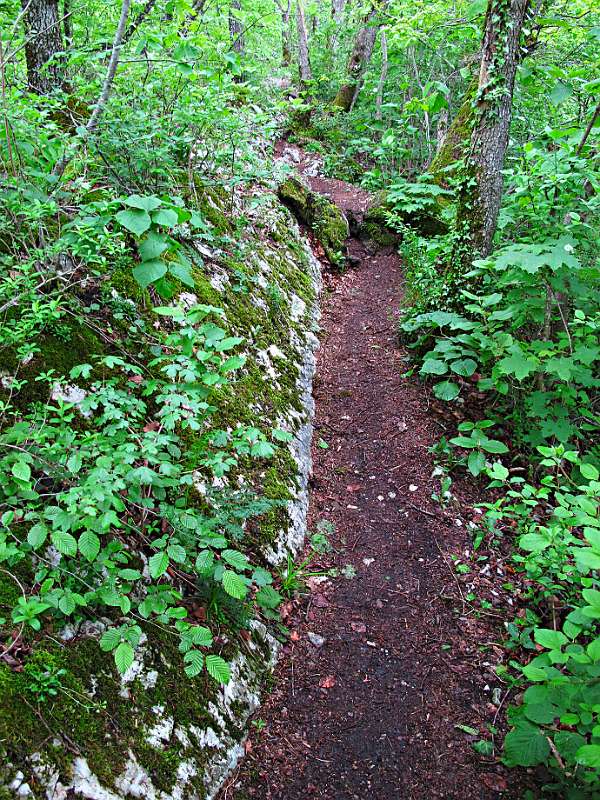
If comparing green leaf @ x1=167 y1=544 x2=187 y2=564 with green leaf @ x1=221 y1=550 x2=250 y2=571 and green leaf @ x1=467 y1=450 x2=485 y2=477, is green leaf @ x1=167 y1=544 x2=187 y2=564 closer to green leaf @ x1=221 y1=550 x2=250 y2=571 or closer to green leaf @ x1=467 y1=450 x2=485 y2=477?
green leaf @ x1=221 y1=550 x2=250 y2=571

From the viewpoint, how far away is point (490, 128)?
215 inches

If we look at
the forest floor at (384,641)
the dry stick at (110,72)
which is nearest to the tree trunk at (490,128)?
the forest floor at (384,641)

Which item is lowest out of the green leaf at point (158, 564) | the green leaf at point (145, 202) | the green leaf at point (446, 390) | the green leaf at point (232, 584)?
the green leaf at point (446, 390)

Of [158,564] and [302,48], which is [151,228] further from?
[302,48]

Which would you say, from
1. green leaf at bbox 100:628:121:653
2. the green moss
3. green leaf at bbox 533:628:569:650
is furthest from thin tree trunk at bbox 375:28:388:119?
green leaf at bbox 100:628:121:653

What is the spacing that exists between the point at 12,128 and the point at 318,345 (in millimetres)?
4585

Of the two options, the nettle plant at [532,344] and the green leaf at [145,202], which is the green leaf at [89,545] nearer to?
the green leaf at [145,202]

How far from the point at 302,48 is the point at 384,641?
61.5 feet

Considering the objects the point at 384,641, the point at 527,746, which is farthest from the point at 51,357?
the point at 527,746

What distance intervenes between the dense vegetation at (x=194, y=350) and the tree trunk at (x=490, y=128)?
22 millimetres

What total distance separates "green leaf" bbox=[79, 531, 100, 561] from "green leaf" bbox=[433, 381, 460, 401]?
4233 millimetres

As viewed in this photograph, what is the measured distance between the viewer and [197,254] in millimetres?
5320

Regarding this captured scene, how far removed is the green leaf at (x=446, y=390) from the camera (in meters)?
5.43

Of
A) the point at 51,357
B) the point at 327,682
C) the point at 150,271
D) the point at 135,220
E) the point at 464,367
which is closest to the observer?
the point at 135,220
